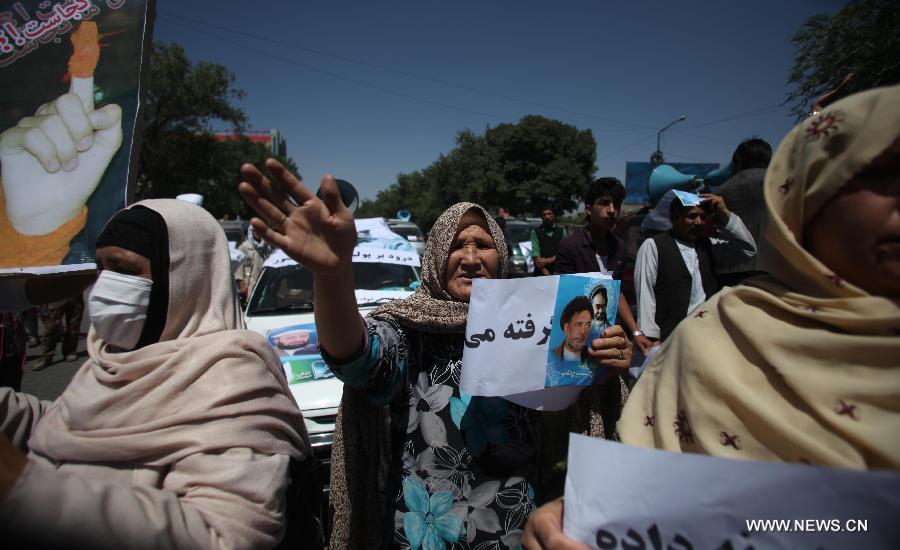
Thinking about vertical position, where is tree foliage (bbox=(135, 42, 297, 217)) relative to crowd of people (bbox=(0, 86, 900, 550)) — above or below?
above

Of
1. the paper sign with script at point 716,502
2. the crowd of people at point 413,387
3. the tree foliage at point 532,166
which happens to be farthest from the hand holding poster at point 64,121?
the tree foliage at point 532,166

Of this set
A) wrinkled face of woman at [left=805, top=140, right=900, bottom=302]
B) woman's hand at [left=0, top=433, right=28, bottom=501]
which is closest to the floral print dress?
woman's hand at [left=0, top=433, right=28, bottom=501]

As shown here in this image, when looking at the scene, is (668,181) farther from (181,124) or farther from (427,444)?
(181,124)

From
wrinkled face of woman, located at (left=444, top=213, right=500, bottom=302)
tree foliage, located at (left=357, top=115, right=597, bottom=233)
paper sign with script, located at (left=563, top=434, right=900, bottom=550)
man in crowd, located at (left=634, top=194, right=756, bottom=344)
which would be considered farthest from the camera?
tree foliage, located at (left=357, top=115, right=597, bottom=233)

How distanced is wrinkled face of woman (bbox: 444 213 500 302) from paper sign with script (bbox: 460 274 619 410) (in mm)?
260

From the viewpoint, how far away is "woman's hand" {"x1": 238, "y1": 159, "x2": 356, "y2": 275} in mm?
1220

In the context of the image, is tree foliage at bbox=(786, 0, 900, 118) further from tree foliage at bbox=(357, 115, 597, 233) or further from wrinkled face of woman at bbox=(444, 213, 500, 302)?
tree foliage at bbox=(357, 115, 597, 233)

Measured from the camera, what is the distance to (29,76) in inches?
87.4

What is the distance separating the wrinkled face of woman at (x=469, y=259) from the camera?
1.83m

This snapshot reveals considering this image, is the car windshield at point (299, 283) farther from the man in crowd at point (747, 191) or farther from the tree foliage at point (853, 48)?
the tree foliage at point (853, 48)

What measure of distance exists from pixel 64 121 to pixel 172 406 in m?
1.77

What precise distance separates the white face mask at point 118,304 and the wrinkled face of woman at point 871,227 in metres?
1.86

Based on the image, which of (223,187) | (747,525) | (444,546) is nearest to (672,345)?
(747,525)

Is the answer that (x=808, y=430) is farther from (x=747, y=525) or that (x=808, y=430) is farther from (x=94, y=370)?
(x=94, y=370)
